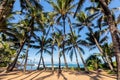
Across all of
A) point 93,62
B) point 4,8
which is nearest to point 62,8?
point 93,62

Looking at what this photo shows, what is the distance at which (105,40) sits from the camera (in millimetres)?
41750

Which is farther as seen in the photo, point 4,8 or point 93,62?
point 93,62

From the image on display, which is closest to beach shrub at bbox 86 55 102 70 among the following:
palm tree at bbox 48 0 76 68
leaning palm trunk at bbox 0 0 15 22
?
palm tree at bbox 48 0 76 68

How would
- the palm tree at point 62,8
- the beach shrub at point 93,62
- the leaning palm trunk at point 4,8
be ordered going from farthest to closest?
the beach shrub at point 93,62, the palm tree at point 62,8, the leaning palm trunk at point 4,8

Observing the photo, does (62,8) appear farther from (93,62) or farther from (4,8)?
(4,8)

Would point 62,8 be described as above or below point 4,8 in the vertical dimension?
above

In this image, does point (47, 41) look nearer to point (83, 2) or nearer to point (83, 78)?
point (83, 78)

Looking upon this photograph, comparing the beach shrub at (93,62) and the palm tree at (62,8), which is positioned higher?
the palm tree at (62,8)

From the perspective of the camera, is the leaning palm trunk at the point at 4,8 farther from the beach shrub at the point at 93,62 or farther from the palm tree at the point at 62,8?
the beach shrub at the point at 93,62

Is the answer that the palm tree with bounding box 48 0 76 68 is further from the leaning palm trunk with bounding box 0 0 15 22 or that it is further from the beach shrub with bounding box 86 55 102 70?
the leaning palm trunk with bounding box 0 0 15 22

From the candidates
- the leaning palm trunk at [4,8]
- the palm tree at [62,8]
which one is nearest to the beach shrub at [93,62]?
the palm tree at [62,8]

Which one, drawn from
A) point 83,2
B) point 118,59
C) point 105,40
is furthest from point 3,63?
point 118,59

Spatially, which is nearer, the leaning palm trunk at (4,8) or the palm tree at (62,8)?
the leaning palm trunk at (4,8)

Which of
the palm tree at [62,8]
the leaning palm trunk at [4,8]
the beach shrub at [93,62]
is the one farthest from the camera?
the beach shrub at [93,62]
